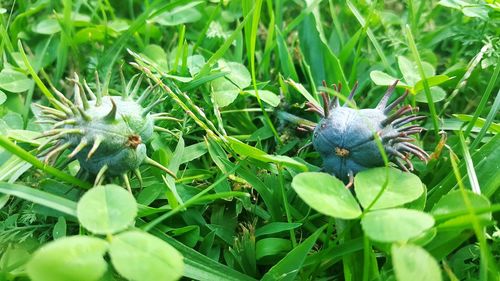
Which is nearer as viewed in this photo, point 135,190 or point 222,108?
point 135,190

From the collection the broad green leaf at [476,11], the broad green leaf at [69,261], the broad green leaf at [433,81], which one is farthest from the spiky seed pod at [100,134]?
the broad green leaf at [476,11]

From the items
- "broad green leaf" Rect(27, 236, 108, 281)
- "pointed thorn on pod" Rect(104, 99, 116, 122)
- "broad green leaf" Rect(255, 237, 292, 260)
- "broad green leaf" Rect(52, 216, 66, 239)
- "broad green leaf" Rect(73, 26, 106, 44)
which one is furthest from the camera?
"broad green leaf" Rect(73, 26, 106, 44)

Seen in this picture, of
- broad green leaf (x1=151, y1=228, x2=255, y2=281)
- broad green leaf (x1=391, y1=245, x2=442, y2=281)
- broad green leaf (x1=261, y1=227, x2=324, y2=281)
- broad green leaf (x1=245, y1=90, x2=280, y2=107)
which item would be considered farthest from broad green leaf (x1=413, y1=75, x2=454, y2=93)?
broad green leaf (x1=151, y1=228, x2=255, y2=281)

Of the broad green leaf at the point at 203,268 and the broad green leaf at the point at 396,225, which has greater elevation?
the broad green leaf at the point at 396,225

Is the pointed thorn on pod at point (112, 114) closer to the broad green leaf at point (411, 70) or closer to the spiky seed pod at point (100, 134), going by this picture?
the spiky seed pod at point (100, 134)

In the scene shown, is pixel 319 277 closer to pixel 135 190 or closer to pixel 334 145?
pixel 334 145

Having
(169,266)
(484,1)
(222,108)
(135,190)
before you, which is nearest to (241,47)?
(222,108)

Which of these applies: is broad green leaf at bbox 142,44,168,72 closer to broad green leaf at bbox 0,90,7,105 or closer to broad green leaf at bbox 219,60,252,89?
broad green leaf at bbox 219,60,252,89
